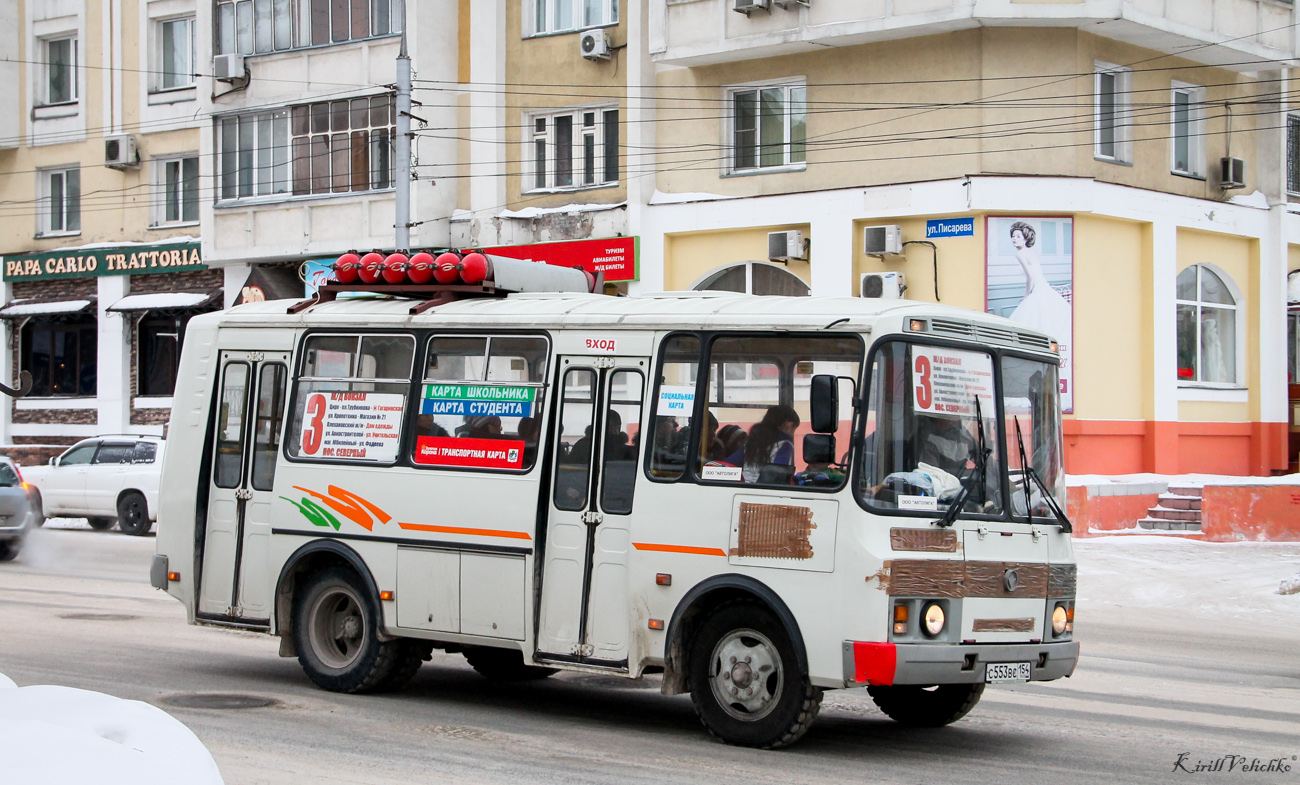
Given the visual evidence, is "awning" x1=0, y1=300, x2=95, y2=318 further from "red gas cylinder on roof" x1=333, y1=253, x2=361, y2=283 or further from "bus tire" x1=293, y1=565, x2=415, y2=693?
"bus tire" x1=293, y1=565, x2=415, y2=693

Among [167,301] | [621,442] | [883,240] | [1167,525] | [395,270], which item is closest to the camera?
[621,442]

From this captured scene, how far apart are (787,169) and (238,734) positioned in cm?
1844

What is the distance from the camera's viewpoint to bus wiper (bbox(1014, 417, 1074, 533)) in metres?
8.44

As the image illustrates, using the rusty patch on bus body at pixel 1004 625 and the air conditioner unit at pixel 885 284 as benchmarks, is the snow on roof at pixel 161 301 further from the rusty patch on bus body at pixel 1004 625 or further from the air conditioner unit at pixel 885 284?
the rusty patch on bus body at pixel 1004 625

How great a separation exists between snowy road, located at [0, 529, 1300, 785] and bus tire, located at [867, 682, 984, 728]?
111 mm

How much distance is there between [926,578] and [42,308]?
108 ft

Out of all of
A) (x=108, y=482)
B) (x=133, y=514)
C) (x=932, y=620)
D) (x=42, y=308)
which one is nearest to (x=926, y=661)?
(x=932, y=620)

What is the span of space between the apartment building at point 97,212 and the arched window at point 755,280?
13266 millimetres

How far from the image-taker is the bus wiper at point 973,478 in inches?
311

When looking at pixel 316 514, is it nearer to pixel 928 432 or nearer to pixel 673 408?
pixel 673 408

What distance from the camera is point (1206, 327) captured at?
26469 mm

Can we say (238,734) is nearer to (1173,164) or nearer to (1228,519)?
(1228,519)

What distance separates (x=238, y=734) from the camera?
8.36 meters

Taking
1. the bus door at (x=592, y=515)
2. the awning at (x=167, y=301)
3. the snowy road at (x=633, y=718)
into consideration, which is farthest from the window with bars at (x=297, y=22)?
the bus door at (x=592, y=515)
